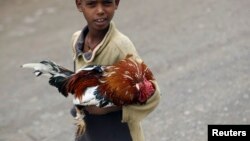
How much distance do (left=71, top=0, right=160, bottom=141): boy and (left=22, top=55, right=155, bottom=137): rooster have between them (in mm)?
51

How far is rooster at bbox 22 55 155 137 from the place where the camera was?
2.34 metres

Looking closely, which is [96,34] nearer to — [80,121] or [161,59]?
[80,121]

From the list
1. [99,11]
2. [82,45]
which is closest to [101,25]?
[99,11]

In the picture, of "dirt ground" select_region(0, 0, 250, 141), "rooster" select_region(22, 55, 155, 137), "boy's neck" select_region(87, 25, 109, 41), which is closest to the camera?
"rooster" select_region(22, 55, 155, 137)

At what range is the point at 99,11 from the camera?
2.37 metres

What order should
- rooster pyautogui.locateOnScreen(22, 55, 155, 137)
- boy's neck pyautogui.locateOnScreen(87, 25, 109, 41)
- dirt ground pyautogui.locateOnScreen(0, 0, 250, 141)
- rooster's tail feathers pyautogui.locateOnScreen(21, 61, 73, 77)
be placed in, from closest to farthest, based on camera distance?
rooster pyautogui.locateOnScreen(22, 55, 155, 137)
boy's neck pyautogui.locateOnScreen(87, 25, 109, 41)
rooster's tail feathers pyautogui.locateOnScreen(21, 61, 73, 77)
dirt ground pyautogui.locateOnScreen(0, 0, 250, 141)

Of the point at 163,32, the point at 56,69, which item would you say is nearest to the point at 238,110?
the point at 163,32

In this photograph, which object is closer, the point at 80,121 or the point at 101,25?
the point at 101,25

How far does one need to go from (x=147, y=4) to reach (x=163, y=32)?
1021mm

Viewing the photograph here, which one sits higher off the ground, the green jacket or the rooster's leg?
the green jacket

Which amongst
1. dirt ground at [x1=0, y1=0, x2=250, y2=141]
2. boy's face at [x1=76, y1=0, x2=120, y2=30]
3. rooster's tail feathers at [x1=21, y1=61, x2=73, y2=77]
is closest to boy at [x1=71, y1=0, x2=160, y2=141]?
boy's face at [x1=76, y1=0, x2=120, y2=30]

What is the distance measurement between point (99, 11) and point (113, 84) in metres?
0.36

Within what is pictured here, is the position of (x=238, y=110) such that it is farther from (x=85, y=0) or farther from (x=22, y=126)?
(x=85, y=0)

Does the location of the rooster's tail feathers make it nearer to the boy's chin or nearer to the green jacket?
the green jacket
